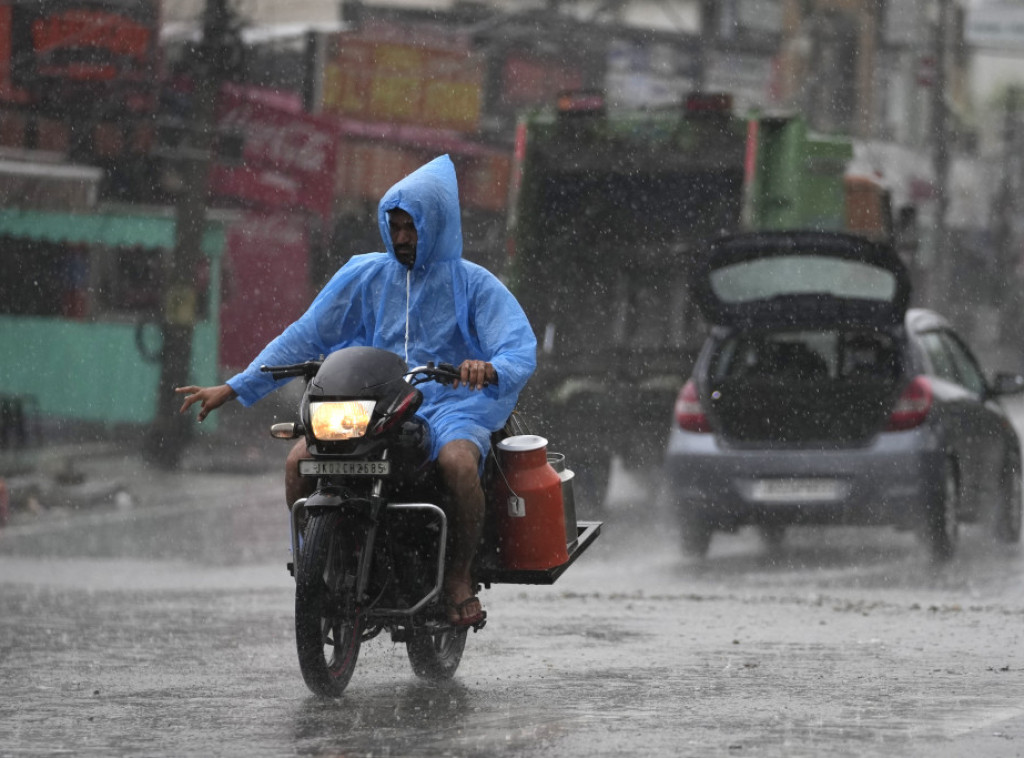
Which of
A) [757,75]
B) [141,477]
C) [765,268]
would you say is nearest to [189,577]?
[765,268]

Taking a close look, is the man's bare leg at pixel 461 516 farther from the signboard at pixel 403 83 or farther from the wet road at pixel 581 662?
the signboard at pixel 403 83

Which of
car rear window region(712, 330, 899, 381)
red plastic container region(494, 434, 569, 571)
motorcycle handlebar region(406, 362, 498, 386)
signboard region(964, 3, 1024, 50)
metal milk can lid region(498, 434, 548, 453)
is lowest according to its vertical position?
car rear window region(712, 330, 899, 381)

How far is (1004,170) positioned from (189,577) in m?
48.4

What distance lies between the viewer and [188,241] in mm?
21328

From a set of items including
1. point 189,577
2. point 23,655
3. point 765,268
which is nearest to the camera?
point 23,655

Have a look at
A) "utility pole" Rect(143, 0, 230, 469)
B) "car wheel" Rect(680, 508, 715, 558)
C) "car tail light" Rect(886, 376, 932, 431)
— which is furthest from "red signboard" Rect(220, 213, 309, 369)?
"car tail light" Rect(886, 376, 932, 431)

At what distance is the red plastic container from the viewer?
23.1 ft

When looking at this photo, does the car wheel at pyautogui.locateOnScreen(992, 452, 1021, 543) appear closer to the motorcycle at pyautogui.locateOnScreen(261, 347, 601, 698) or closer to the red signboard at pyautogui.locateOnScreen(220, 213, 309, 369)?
the motorcycle at pyautogui.locateOnScreen(261, 347, 601, 698)

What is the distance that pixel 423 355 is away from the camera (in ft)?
23.0

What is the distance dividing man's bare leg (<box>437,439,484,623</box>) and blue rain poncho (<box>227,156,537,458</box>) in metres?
0.09

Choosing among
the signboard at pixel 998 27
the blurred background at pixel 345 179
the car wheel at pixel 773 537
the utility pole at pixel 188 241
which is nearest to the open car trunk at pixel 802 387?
the car wheel at pixel 773 537

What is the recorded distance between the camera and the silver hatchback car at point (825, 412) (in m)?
12.3

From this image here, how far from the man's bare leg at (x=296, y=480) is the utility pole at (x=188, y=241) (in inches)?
552

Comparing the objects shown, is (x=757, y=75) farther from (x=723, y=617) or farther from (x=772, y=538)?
(x=723, y=617)
